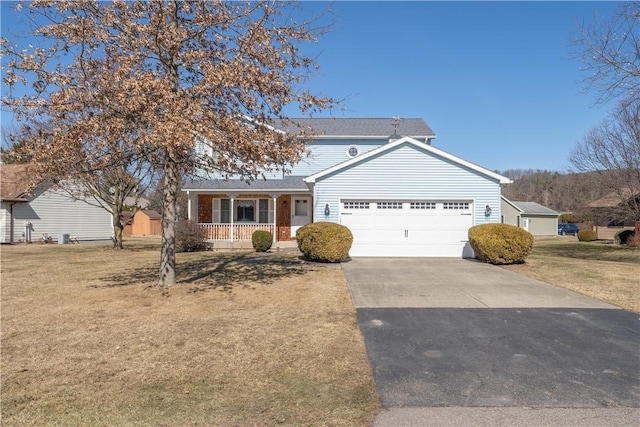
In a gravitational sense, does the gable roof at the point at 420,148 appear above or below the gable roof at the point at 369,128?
below

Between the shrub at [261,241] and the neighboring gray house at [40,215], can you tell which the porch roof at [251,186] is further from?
the neighboring gray house at [40,215]

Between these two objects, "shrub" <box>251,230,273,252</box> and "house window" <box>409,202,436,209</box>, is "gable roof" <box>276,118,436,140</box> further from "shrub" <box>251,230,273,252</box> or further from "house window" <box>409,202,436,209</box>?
"house window" <box>409,202,436,209</box>

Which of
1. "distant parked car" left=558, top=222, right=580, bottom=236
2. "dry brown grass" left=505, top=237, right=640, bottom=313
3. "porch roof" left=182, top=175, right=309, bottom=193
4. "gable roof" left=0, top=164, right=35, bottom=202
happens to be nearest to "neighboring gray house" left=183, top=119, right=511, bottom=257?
"dry brown grass" left=505, top=237, right=640, bottom=313

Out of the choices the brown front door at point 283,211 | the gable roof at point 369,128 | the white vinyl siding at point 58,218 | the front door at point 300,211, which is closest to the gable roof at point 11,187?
the white vinyl siding at point 58,218

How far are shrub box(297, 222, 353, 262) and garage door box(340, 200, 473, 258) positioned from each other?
5.50 ft

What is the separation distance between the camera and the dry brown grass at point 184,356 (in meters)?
3.84

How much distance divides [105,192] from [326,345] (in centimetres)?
2002

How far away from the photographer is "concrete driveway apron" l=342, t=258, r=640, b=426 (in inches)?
152

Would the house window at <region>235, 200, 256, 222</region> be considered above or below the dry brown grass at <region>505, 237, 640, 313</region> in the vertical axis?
above

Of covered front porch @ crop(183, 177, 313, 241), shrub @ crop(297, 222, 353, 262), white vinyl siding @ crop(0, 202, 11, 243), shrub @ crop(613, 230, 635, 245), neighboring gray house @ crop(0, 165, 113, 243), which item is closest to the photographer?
shrub @ crop(297, 222, 353, 262)

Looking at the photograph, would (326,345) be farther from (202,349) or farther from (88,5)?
(88,5)

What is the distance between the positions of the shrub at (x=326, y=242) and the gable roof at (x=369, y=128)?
8.93 meters

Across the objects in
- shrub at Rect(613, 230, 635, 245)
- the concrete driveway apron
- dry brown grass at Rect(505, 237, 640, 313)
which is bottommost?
the concrete driveway apron

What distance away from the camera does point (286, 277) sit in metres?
11.3
